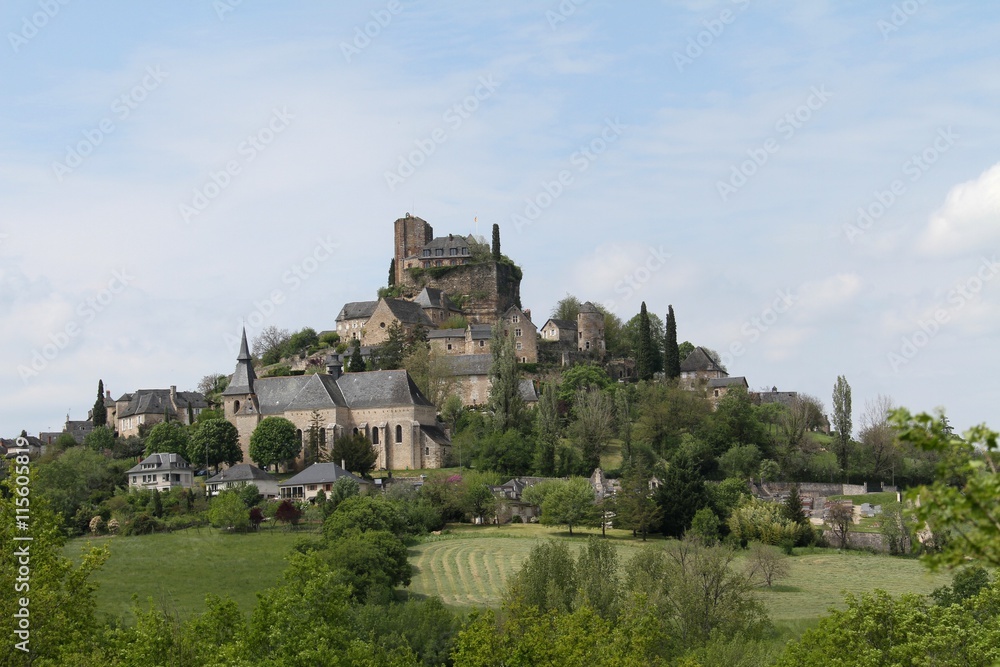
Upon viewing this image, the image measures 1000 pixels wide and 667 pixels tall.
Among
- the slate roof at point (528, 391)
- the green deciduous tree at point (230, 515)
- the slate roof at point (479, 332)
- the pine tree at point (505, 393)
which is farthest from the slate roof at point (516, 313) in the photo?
the green deciduous tree at point (230, 515)

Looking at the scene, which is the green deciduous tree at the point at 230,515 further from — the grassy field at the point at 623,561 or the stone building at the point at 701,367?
the stone building at the point at 701,367

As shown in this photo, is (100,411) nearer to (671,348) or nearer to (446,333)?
(446,333)

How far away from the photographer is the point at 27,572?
20844 millimetres

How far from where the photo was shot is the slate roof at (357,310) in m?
109

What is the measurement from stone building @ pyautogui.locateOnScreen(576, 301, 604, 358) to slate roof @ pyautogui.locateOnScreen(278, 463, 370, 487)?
39.6 meters

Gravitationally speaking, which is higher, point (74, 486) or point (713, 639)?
point (74, 486)

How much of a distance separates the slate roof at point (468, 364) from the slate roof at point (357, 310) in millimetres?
14067

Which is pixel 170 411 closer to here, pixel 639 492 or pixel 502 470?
pixel 502 470

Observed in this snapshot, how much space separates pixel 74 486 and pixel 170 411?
2329 cm

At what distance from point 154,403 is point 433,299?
27.4m

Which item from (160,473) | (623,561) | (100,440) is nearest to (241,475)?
(160,473)

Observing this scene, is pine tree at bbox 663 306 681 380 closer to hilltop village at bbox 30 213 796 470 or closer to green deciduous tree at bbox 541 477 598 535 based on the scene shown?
hilltop village at bbox 30 213 796 470

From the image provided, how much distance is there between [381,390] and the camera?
85688 millimetres

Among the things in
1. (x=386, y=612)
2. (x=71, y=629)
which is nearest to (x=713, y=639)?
(x=386, y=612)
